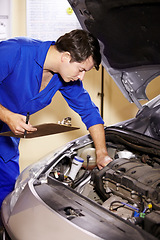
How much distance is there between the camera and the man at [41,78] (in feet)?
5.10

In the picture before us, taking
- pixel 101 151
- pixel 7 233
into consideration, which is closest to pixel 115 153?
pixel 101 151

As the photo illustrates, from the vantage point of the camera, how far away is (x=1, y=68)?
162 centimetres

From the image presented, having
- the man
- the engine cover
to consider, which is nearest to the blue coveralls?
the man

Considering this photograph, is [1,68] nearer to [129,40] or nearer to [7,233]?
[129,40]

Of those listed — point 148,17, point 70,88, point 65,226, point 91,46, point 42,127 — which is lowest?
point 65,226

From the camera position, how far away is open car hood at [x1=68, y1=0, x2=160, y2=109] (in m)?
1.44

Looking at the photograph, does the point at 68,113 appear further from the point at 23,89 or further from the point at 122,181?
the point at 122,181

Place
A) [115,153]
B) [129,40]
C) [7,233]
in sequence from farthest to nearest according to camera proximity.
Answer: [115,153] → [129,40] → [7,233]

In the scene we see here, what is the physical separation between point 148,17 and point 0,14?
219cm

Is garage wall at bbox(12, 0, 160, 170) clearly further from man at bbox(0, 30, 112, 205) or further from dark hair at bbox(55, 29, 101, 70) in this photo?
dark hair at bbox(55, 29, 101, 70)

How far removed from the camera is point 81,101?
1.95 metres

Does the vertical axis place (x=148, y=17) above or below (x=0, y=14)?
below

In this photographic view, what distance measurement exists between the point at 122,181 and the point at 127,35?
31.2 inches

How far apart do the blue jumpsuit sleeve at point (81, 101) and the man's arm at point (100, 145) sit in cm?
6
